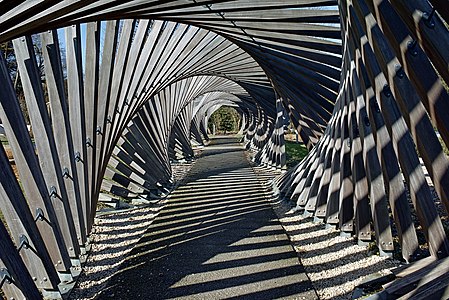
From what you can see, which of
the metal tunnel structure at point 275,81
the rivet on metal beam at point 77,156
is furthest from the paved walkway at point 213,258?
the rivet on metal beam at point 77,156

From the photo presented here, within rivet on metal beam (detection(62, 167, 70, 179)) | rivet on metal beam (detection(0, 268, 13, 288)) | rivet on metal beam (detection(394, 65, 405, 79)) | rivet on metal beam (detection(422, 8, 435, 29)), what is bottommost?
rivet on metal beam (detection(0, 268, 13, 288))

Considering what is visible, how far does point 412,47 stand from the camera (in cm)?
256

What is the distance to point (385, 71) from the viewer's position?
10.1 ft

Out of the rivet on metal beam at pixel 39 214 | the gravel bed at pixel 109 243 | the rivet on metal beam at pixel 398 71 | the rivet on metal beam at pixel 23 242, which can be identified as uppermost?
the rivet on metal beam at pixel 398 71

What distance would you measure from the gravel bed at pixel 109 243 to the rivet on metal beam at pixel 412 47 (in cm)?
407

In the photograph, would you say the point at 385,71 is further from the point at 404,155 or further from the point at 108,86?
the point at 108,86

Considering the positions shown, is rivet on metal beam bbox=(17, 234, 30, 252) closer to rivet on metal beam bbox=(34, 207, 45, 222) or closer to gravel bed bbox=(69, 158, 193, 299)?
rivet on metal beam bbox=(34, 207, 45, 222)

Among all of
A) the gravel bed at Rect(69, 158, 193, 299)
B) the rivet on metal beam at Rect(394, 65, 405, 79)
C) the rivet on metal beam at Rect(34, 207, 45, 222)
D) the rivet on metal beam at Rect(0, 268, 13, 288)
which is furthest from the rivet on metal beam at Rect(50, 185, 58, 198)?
the rivet on metal beam at Rect(394, 65, 405, 79)

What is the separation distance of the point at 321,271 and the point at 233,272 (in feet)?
3.64

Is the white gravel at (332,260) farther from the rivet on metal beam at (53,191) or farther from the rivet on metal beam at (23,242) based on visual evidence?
the rivet on metal beam at (53,191)

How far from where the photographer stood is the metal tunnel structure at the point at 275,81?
2721 millimetres

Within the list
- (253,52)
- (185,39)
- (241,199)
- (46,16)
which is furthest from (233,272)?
(185,39)

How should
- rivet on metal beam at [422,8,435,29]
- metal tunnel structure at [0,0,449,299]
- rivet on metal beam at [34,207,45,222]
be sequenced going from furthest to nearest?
rivet on metal beam at [34,207,45,222] → metal tunnel structure at [0,0,449,299] → rivet on metal beam at [422,8,435,29]

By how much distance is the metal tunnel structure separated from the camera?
2721mm
